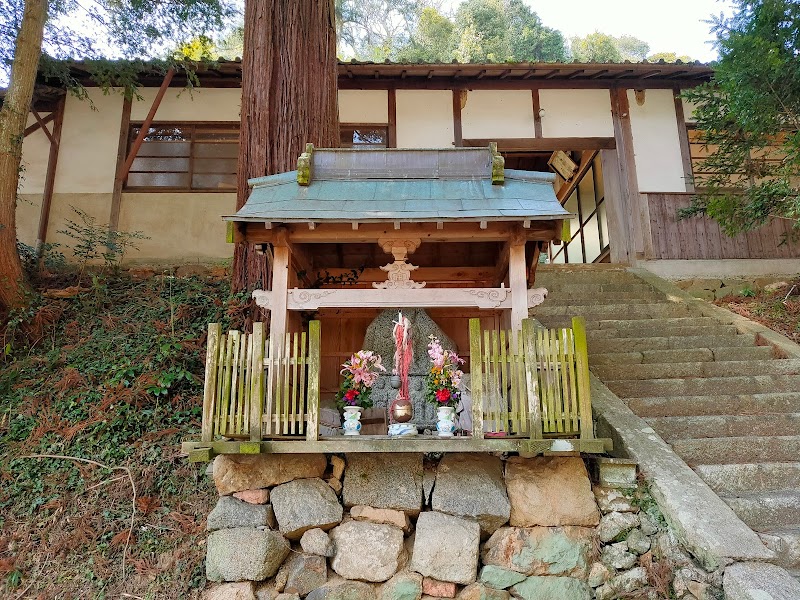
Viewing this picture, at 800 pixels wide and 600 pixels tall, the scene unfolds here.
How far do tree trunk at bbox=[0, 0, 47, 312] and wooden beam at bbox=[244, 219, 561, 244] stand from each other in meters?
4.20

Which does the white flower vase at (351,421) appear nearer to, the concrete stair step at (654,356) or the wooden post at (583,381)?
the wooden post at (583,381)

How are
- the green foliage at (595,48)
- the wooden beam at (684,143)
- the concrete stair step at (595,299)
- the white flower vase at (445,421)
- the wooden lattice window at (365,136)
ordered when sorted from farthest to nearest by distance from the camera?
1. the green foliage at (595,48)
2. the wooden lattice window at (365,136)
3. the wooden beam at (684,143)
4. the concrete stair step at (595,299)
5. the white flower vase at (445,421)

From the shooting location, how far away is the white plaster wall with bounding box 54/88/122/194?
34.9 feet

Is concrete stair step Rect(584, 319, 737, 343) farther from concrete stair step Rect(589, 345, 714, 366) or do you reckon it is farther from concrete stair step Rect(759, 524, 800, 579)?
concrete stair step Rect(759, 524, 800, 579)

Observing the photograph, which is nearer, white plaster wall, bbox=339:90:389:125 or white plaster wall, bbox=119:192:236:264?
white plaster wall, bbox=119:192:236:264

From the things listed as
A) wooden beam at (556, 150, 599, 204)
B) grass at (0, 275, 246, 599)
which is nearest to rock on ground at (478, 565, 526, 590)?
grass at (0, 275, 246, 599)

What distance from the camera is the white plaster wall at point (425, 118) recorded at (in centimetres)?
1094

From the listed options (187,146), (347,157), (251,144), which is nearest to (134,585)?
(347,157)

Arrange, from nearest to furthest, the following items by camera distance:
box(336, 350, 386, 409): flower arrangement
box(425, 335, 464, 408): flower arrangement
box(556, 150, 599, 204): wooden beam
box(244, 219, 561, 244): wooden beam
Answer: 1. box(425, 335, 464, 408): flower arrangement
2. box(336, 350, 386, 409): flower arrangement
3. box(244, 219, 561, 244): wooden beam
4. box(556, 150, 599, 204): wooden beam

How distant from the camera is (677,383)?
20.4 ft

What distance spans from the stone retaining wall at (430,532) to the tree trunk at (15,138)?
4601 millimetres

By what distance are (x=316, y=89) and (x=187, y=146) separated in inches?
170

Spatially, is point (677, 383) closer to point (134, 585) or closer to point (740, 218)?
point (740, 218)

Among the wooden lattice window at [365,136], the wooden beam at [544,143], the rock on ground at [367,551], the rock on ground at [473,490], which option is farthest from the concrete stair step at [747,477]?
the wooden lattice window at [365,136]
